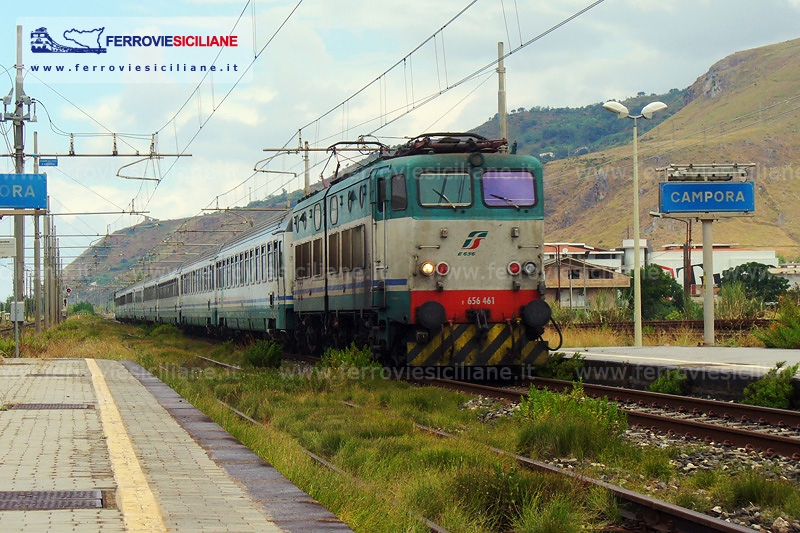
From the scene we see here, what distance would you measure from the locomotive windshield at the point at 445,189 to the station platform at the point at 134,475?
4966 mm

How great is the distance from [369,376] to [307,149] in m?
17.4

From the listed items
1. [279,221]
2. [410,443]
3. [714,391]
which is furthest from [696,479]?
[279,221]

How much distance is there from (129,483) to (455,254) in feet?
30.8

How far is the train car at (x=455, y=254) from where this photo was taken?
53.6 ft

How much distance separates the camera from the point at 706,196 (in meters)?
24.8

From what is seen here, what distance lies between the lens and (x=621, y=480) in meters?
8.61

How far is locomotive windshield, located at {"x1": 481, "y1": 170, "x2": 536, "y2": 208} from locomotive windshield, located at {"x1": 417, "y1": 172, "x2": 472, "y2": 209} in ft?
1.06

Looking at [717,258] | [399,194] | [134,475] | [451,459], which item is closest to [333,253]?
[399,194]

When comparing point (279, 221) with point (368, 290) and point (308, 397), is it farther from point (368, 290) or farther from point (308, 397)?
point (308, 397)

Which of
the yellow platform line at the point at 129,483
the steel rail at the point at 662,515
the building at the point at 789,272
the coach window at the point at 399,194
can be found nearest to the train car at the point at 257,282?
the coach window at the point at 399,194

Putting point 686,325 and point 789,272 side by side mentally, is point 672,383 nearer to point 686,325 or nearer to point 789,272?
point 686,325

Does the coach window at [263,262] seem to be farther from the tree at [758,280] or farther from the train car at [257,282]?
the tree at [758,280]

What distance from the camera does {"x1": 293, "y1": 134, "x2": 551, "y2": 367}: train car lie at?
16.3m

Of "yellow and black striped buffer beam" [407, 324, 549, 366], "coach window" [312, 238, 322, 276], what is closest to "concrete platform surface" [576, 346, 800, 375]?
"yellow and black striped buffer beam" [407, 324, 549, 366]
